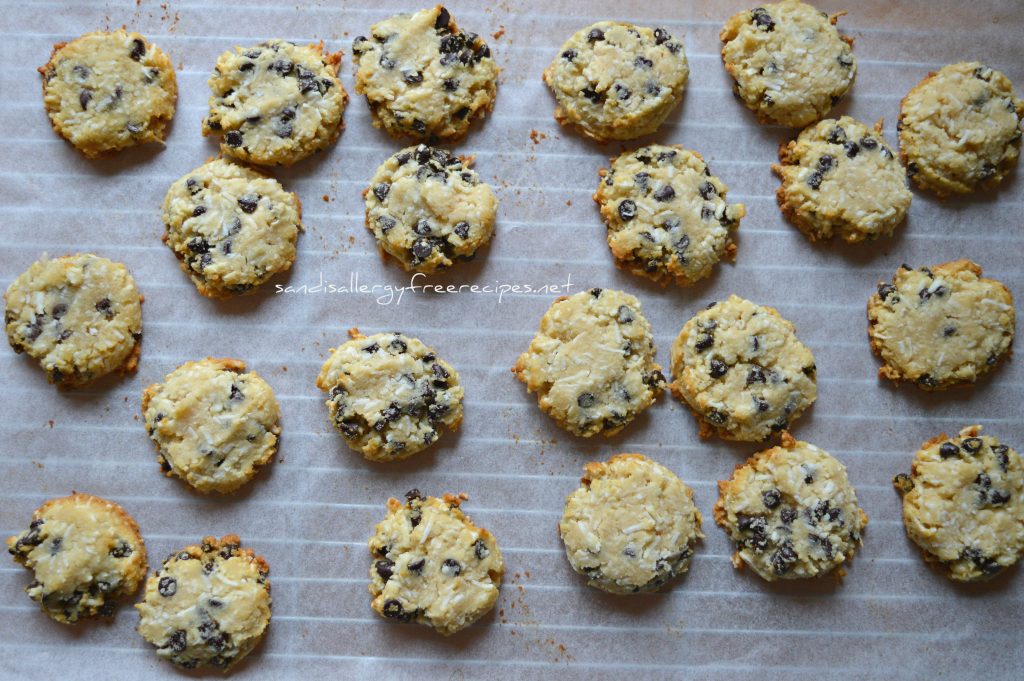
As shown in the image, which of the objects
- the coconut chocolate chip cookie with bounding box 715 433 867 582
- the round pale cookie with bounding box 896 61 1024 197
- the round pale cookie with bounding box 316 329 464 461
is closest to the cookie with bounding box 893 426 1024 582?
the coconut chocolate chip cookie with bounding box 715 433 867 582

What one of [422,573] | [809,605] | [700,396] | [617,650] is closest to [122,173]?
[422,573]

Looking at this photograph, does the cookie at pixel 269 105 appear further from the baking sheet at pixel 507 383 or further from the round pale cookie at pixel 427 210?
the round pale cookie at pixel 427 210

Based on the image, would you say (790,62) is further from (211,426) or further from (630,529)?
(211,426)

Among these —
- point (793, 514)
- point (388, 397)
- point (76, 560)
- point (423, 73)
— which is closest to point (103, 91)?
point (423, 73)

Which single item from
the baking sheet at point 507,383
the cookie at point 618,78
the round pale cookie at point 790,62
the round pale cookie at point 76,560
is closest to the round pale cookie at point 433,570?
the baking sheet at point 507,383

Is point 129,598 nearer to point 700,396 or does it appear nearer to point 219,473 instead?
point 219,473

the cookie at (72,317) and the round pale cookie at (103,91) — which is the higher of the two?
the round pale cookie at (103,91)
